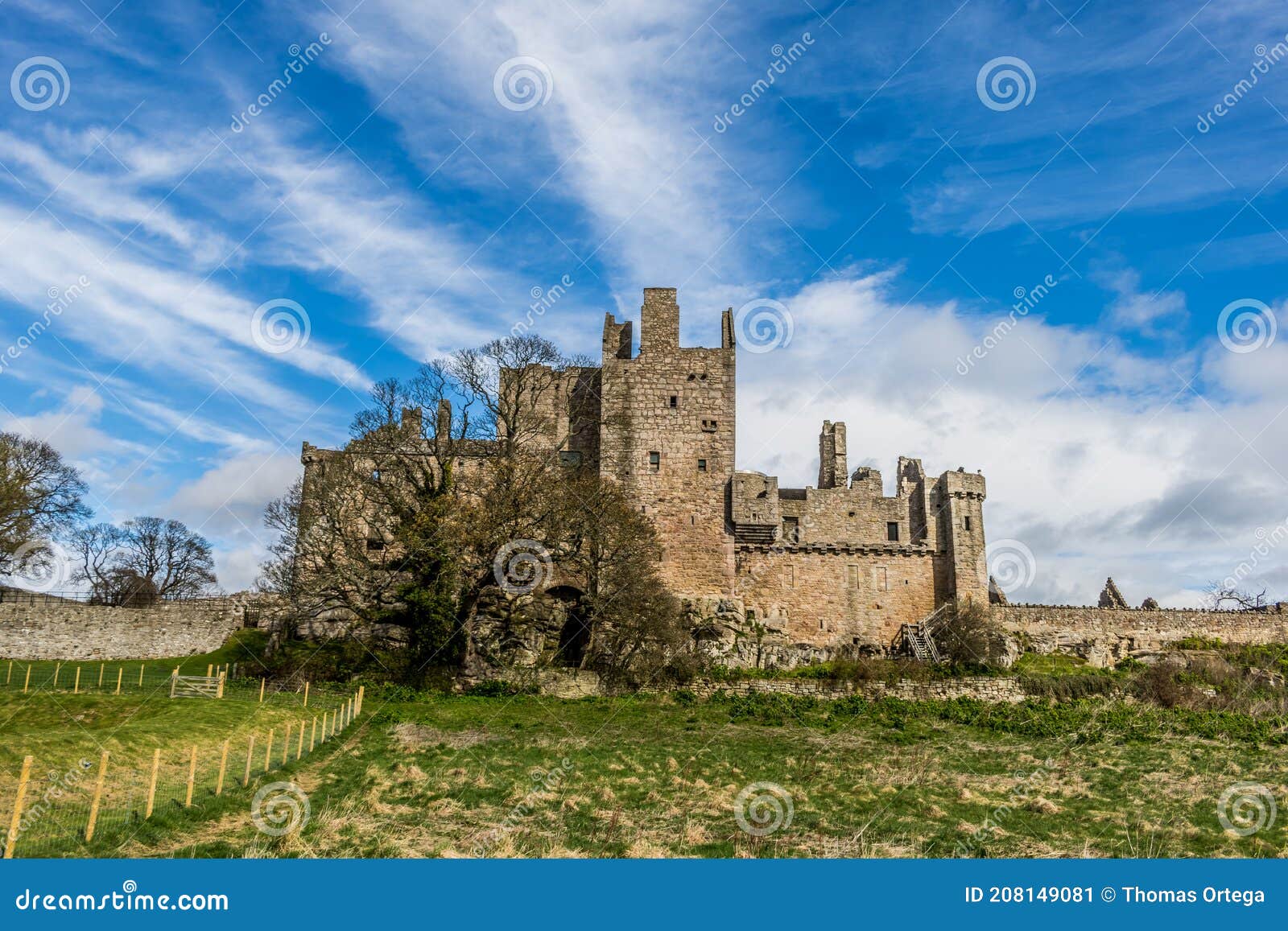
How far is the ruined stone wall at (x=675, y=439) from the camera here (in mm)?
37250

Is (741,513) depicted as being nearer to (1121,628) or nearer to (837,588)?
(837,588)

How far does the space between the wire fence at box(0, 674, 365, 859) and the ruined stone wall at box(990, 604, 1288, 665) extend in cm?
3023

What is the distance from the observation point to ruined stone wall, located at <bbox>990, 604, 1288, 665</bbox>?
128 feet

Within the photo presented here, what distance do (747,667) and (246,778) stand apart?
65.7 ft

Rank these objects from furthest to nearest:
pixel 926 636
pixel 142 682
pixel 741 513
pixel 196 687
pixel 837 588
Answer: pixel 837 588
pixel 741 513
pixel 926 636
pixel 142 682
pixel 196 687

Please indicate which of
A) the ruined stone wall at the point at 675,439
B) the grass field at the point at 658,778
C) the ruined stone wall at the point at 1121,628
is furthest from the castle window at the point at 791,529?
the grass field at the point at 658,778

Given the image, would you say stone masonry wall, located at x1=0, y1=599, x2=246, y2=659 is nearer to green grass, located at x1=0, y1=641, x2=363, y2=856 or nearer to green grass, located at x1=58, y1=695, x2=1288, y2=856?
green grass, located at x1=0, y1=641, x2=363, y2=856

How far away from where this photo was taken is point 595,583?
104ft

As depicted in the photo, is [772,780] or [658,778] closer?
[658,778]

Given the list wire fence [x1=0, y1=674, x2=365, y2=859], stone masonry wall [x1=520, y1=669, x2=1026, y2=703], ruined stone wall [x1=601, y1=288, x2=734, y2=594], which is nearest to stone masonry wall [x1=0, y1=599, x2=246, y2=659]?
stone masonry wall [x1=520, y1=669, x2=1026, y2=703]

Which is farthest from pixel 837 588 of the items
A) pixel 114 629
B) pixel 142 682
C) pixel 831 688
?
pixel 114 629

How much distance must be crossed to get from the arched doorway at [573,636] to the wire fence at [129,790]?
11.8 metres

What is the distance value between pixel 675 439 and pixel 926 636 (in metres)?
13.1

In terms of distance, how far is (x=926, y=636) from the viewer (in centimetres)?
3647
